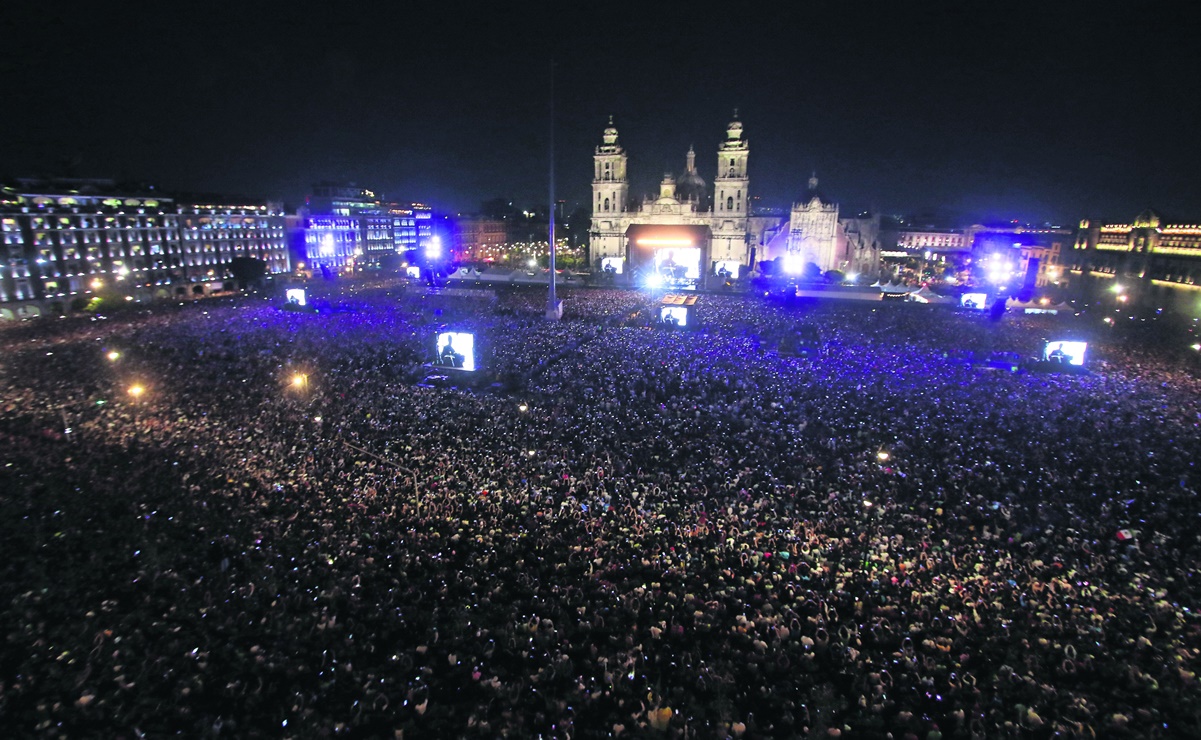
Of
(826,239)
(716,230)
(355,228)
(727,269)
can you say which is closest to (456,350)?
(727,269)

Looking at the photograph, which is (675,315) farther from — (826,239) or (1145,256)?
(1145,256)

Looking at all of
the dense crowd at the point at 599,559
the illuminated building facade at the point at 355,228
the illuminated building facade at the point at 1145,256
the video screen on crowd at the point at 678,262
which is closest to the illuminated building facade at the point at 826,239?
the video screen on crowd at the point at 678,262

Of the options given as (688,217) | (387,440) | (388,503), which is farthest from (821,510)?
(688,217)

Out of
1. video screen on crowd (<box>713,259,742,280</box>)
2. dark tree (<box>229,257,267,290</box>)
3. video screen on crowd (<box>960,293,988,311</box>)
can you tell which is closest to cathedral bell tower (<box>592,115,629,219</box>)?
video screen on crowd (<box>713,259,742,280</box>)

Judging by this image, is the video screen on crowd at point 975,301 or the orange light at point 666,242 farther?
the orange light at point 666,242

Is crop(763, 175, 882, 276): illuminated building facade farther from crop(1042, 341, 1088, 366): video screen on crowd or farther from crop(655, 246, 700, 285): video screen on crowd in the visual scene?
crop(1042, 341, 1088, 366): video screen on crowd

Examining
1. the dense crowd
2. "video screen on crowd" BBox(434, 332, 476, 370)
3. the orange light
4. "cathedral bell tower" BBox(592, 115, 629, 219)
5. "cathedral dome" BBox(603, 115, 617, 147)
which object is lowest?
the dense crowd

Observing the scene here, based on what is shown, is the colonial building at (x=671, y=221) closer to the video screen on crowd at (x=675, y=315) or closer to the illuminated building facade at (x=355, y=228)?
the video screen on crowd at (x=675, y=315)
